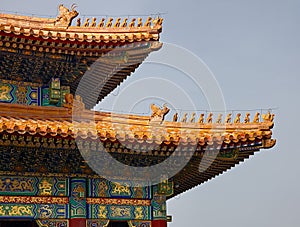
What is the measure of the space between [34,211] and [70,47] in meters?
4.50

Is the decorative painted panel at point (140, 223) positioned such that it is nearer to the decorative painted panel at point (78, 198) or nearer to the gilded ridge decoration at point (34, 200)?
the decorative painted panel at point (78, 198)

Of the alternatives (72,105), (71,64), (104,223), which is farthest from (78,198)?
(71,64)

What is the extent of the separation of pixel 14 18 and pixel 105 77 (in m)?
3.20

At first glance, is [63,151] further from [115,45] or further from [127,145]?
[115,45]

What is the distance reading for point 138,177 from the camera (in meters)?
16.2

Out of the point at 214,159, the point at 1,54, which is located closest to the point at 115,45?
the point at 1,54

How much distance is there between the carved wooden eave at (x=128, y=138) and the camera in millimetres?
13938

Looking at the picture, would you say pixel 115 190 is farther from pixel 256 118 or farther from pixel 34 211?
pixel 256 118

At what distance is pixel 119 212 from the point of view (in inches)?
625

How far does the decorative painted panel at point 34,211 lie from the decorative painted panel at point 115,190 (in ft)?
2.88

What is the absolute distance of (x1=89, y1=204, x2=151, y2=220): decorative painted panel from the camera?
51.3 ft

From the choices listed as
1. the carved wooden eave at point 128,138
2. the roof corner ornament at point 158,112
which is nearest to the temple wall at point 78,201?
the carved wooden eave at point 128,138

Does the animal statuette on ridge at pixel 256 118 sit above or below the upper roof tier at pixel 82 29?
below

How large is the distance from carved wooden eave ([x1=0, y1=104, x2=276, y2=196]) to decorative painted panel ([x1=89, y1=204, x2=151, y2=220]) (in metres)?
0.89
